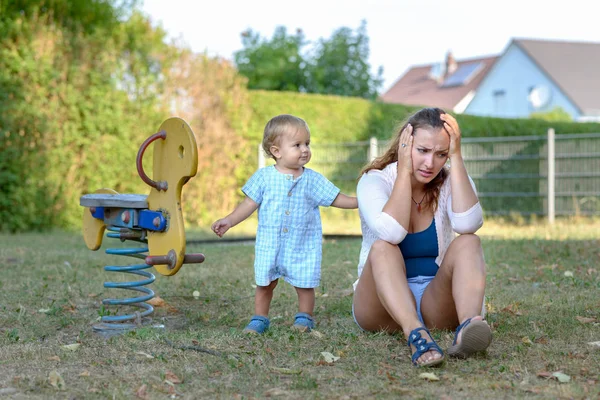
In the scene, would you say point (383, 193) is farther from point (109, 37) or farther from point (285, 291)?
point (109, 37)

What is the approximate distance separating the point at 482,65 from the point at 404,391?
138ft

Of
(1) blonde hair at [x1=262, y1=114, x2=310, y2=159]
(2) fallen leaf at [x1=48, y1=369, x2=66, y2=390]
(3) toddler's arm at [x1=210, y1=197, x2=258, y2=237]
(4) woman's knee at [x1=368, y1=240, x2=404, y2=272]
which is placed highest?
(1) blonde hair at [x1=262, y1=114, x2=310, y2=159]

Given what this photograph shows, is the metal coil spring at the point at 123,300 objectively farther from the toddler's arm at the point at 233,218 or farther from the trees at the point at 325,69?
the trees at the point at 325,69

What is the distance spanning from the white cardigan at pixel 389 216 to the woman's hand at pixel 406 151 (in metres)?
0.22

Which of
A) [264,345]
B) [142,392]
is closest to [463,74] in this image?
[264,345]

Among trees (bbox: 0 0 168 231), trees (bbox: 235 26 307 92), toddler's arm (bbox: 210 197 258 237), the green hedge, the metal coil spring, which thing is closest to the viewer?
toddler's arm (bbox: 210 197 258 237)

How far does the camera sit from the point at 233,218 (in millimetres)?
4160

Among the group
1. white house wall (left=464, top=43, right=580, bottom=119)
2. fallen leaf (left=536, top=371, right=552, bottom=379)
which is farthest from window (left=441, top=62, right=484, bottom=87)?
fallen leaf (left=536, top=371, right=552, bottom=379)

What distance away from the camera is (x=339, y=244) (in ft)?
29.8

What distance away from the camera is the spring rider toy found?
13.1ft

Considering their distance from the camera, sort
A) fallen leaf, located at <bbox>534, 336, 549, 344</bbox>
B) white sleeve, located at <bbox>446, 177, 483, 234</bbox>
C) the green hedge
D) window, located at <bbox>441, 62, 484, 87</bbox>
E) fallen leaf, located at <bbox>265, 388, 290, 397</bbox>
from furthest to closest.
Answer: window, located at <bbox>441, 62, 484, 87</bbox> < the green hedge < fallen leaf, located at <bbox>534, 336, 549, 344</bbox> < white sleeve, located at <bbox>446, 177, 483, 234</bbox> < fallen leaf, located at <bbox>265, 388, 290, 397</bbox>

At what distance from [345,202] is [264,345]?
3.36ft

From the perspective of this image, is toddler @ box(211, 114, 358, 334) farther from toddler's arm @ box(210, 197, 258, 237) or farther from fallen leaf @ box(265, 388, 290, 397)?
fallen leaf @ box(265, 388, 290, 397)

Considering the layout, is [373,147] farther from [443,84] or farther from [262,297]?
[443,84]
